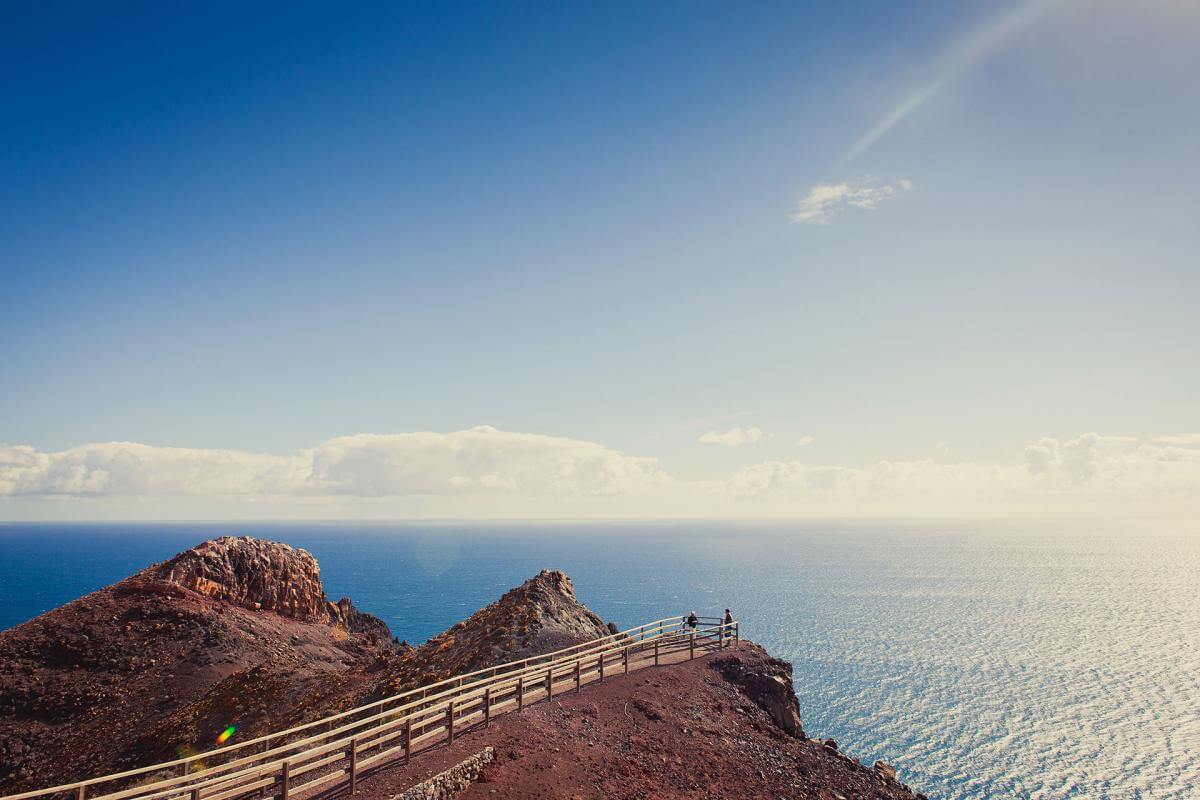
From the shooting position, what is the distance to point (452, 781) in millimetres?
17406

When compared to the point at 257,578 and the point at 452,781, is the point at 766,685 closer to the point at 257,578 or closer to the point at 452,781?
the point at 452,781

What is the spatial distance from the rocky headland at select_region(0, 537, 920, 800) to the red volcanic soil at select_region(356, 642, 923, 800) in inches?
3.1

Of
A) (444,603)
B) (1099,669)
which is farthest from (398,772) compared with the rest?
(444,603)

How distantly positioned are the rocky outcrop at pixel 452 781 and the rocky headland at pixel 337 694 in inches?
3.4

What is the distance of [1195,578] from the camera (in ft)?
629

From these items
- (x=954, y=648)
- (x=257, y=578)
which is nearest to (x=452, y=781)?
(x=257, y=578)

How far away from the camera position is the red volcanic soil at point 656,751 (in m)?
18.8

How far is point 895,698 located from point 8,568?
24096 centimetres

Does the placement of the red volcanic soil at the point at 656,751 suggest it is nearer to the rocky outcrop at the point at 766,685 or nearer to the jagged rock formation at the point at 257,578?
the rocky outcrop at the point at 766,685

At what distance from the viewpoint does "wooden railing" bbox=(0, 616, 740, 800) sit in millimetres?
14977

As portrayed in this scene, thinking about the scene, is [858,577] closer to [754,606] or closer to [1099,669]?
[754,606]

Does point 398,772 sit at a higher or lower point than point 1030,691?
higher

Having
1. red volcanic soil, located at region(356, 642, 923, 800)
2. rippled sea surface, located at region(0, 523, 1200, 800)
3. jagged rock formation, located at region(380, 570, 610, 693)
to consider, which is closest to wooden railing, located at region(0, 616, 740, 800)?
red volcanic soil, located at region(356, 642, 923, 800)

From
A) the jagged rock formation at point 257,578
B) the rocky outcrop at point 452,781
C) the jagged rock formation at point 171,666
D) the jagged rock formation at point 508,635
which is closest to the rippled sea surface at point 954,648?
the jagged rock formation at point 508,635
